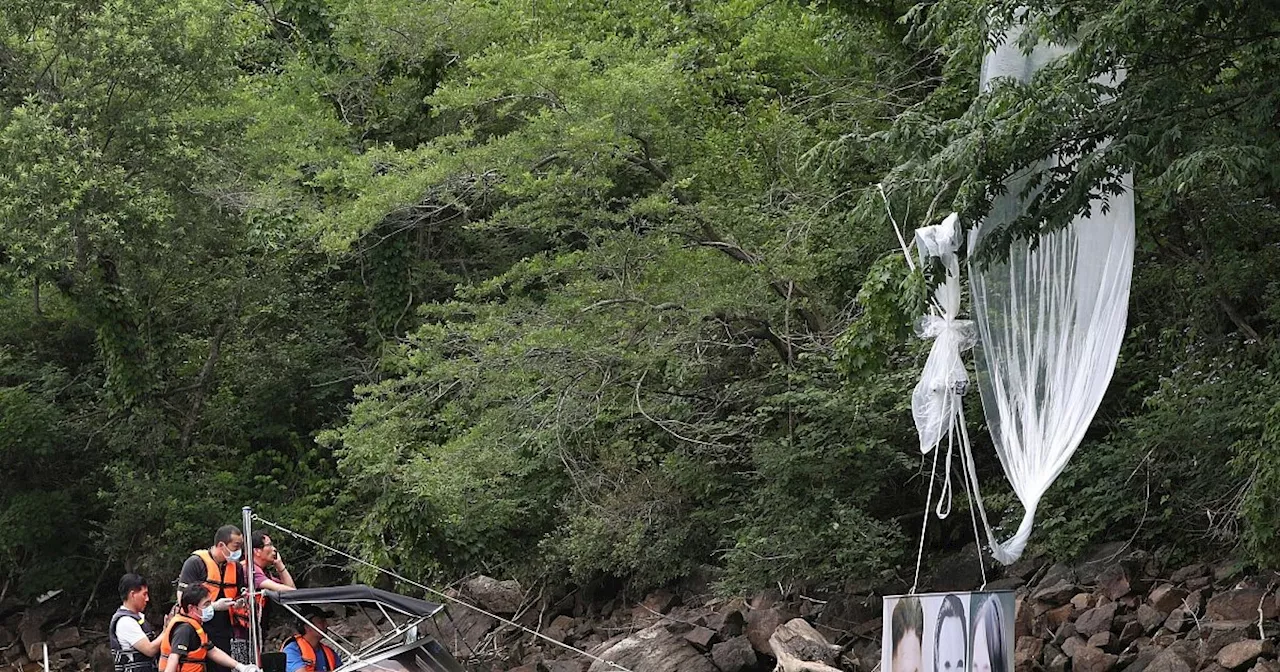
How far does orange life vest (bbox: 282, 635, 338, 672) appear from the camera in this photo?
974 cm

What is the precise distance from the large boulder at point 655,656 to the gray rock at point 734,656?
9cm

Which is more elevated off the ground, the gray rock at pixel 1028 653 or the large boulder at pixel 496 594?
the gray rock at pixel 1028 653

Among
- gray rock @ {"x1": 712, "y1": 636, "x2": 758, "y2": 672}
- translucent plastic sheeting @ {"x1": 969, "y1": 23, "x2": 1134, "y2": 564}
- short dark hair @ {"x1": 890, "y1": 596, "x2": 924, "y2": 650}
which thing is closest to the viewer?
translucent plastic sheeting @ {"x1": 969, "y1": 23, "x2": 1134, "y2": 564}

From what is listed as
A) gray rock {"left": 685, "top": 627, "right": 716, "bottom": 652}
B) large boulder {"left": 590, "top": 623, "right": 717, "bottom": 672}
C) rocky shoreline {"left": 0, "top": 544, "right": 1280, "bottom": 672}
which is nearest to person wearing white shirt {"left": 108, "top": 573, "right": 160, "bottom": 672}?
rocky shoreline {"left": 0, "top": 544, "right": 1280, "bottom": 672}

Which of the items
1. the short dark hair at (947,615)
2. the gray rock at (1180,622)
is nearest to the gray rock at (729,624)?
the gray rock at (1180,622)

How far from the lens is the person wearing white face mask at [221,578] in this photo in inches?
384

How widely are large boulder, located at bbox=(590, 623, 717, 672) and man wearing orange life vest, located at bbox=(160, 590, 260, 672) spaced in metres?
5.15

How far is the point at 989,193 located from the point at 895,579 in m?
5.81

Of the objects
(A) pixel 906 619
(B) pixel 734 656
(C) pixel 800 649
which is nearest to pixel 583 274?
(B) pixel 734 656

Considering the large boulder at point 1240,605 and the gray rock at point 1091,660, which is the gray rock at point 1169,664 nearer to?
the gray rock at point 1091,660

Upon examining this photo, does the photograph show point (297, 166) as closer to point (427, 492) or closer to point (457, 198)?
point (457, 198)

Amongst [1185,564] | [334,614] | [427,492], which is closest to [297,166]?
[427,492]

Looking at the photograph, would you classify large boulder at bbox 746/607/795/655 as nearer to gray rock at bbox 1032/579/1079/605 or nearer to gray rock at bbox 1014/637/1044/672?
gray rock at bbox 1032/579/1079/605

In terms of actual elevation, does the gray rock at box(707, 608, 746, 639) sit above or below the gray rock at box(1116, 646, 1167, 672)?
below
